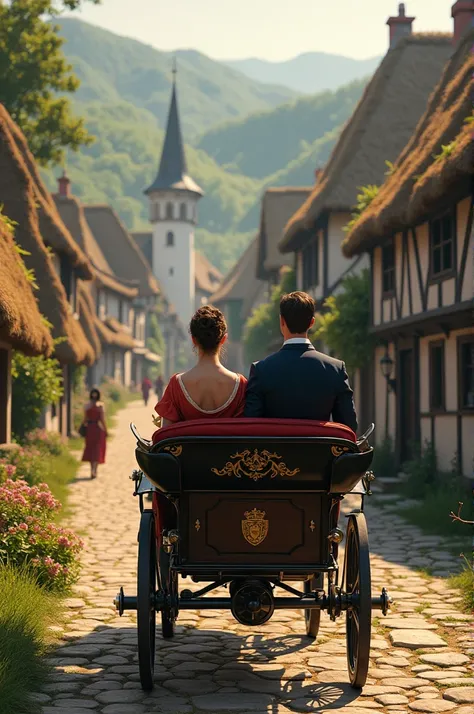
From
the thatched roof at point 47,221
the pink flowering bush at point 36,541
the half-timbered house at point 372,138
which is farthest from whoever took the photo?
the half-timbered house at point 372,138

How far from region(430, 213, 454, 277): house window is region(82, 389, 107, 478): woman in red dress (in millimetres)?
6179

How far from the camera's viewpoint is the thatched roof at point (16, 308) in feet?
37.9

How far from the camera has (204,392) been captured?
5.85 meters

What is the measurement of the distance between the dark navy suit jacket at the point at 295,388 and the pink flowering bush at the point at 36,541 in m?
2.95

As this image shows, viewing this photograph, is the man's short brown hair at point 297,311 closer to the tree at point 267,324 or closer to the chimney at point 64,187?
the tree at point 267,324

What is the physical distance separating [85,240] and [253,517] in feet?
133

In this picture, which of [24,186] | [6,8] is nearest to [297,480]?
[24,186]

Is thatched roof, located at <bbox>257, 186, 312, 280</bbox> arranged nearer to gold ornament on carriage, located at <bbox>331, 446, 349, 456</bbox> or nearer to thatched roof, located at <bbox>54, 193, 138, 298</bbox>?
thatched roof, located at <bbox>54, 193, 138, 298</bbox>

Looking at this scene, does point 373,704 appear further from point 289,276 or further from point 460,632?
point 289,276

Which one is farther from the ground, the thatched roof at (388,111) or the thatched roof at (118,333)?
the thatched roof at (388,111)

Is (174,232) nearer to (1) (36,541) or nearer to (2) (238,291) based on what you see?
(2) (238,291)

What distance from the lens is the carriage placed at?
5258 mm

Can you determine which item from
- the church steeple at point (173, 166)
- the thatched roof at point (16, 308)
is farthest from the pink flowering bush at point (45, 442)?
the church steeple at point (173, 166)

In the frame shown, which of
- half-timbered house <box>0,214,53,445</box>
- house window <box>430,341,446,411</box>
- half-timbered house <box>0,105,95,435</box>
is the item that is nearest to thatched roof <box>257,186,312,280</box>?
half-timbered house <box>0,105,95,435</box>
